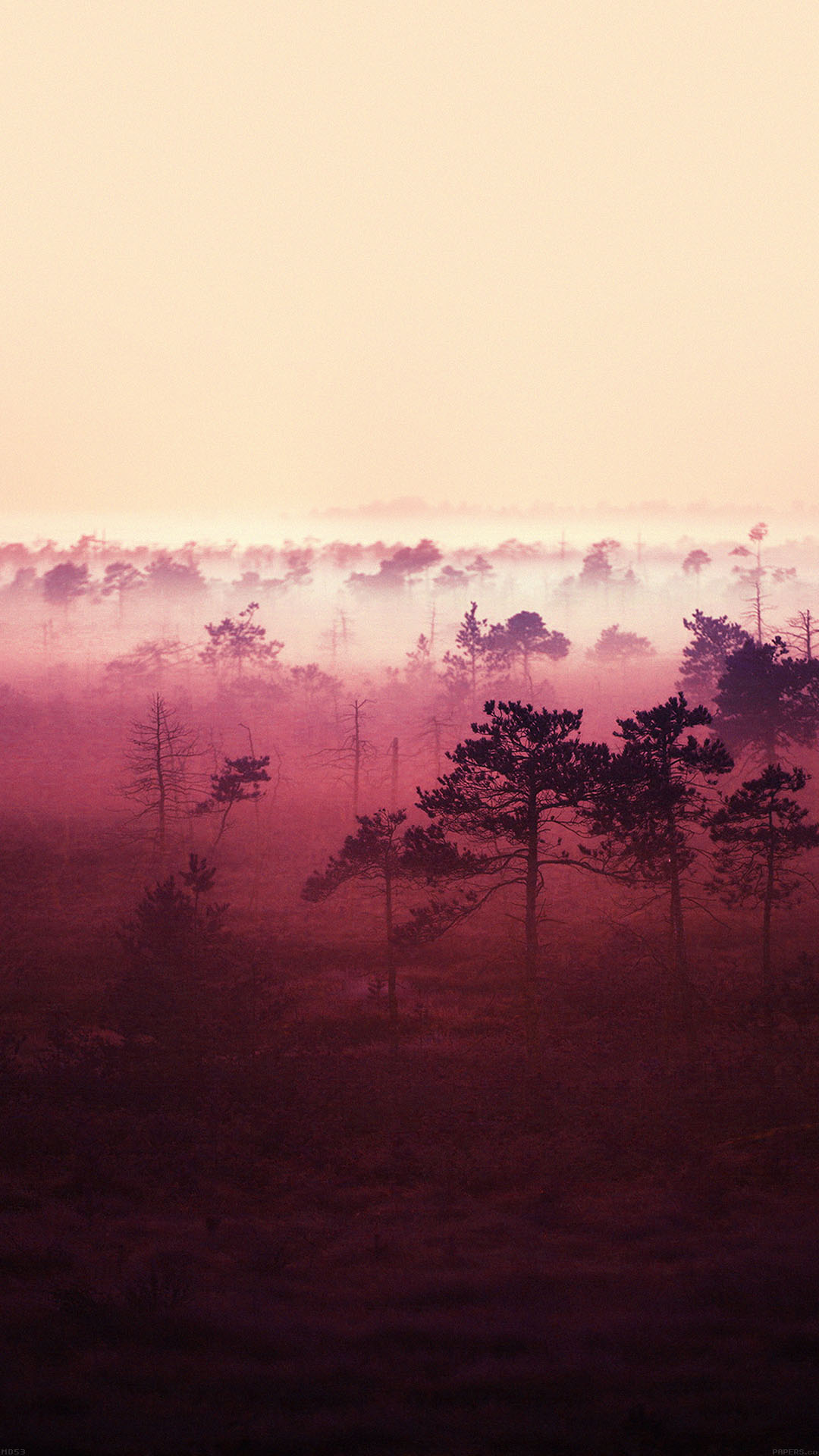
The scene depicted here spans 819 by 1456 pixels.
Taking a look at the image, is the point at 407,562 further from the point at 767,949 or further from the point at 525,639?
the point at 767,949

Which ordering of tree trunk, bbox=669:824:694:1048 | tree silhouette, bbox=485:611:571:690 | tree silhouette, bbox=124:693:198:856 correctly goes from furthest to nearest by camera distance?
1. tree silhouette, bbox=485:611:571:690
2. tree silhouette, bbox=124:693:198:856
3. tree trunk, bbox=669:824:694:1048

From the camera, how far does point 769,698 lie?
107 feet

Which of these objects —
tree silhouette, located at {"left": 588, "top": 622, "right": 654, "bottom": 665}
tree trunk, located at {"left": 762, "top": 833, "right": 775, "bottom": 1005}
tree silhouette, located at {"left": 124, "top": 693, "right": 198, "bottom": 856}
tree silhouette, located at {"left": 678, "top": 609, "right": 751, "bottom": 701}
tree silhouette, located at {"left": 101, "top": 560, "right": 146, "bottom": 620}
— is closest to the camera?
tree trunk, located at {"left": 762, "top": 833, "right": 775, "bottom": 1005}

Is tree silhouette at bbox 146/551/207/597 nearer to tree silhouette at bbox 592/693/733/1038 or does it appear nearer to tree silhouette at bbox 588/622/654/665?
tree silhouette at bbox 588/622/654/665

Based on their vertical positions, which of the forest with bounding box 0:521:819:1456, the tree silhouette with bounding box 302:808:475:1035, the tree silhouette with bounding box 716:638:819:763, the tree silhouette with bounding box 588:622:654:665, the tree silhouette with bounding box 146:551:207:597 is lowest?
the forest with bounding box 0:521:819:1456

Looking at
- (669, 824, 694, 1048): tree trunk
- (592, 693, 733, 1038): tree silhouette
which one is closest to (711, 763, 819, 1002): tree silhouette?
(592, 693, 733, 1038): tree silhouette

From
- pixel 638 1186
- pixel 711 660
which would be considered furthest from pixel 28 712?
pixel 638 1186

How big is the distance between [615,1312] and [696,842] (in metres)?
34.5

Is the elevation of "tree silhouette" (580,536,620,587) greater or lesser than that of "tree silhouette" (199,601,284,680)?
greater

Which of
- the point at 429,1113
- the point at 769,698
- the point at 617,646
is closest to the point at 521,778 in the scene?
the point at 429,1113

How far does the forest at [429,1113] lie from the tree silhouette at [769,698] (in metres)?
0.17

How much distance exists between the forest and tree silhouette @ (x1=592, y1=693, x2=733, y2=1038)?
12cm

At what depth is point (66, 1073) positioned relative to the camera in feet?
64.5

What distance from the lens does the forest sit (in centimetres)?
887
